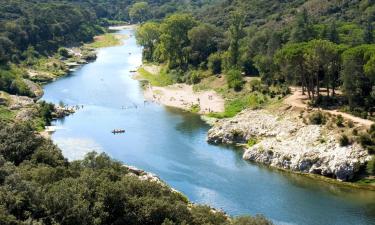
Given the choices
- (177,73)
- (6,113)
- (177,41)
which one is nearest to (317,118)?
(6,113)

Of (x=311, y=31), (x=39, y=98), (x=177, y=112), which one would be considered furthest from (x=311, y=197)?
(x=39, y=98)

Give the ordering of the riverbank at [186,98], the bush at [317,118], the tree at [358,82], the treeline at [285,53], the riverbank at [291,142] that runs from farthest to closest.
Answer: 1. the riverbank at [186,98]
2. the treeline at [285,53]
3. the tree at [358,82]
4. the bush at [317,118]
5. the riverbank at [291,142]

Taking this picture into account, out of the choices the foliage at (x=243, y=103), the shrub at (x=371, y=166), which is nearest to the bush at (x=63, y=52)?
the foliage at (x=243, y=103)

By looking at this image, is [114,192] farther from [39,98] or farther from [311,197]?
[39,98]

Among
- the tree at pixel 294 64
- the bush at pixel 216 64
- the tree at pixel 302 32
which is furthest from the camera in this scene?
the bush at pixel 216 64

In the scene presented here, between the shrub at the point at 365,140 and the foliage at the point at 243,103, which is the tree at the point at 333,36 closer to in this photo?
the foliage at the point at 243,103

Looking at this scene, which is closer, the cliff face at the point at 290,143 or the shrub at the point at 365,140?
the cliff face at the point at 290,143
